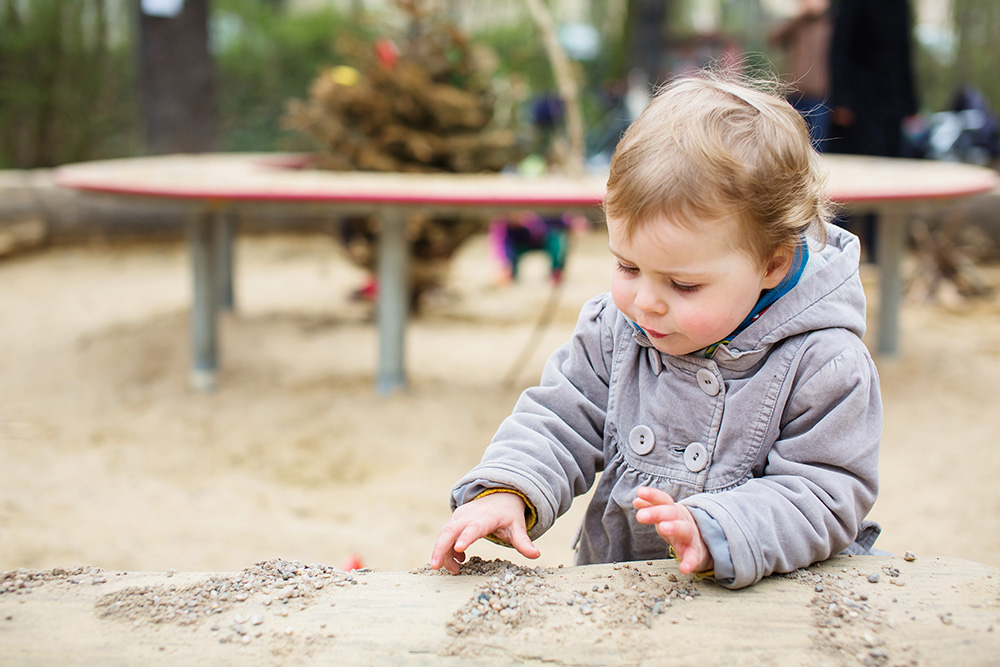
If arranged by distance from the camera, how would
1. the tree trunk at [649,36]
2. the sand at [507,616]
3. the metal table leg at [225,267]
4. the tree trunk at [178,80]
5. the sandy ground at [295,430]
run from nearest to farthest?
the sand at [507,616], the sandy ground at [295,430], the metal table leg at [225,267], the tree trunk at [178,80], the tree trunk at [649,36]

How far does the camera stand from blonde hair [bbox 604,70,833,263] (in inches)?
41.0

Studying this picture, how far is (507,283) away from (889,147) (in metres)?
2.69

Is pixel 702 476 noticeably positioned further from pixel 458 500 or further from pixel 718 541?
pixel 458 500

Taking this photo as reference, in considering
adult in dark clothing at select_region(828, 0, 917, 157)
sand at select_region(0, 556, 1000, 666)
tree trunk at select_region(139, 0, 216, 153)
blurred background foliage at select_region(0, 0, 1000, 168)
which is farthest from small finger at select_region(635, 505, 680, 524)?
tree trunk at select_region(139, 0, 216, 153)

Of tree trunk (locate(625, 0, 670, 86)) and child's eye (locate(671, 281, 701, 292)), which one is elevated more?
tree trunk (locate(625, 0, 670, 86))

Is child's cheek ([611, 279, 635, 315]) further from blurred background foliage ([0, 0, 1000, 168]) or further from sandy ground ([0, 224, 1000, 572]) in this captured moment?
blurred background foliage ([0, 0, 1000, 168])

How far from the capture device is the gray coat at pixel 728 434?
1081 millimetres

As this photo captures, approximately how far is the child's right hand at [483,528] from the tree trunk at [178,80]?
24.5 ft

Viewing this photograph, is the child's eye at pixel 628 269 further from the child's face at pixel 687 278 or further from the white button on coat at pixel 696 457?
the white button on coat at pixel 696 457

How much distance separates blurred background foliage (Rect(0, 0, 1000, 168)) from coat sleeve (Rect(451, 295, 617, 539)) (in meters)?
6.21

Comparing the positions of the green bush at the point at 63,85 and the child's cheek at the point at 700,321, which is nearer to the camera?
the child's cheek at the point at 700,321

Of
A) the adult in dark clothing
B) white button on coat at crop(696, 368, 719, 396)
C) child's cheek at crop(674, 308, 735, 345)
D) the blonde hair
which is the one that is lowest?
white button on coat at crop(696, 368, 719, 396)

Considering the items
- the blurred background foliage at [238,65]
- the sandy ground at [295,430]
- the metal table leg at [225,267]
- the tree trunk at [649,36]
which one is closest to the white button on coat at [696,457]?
the sandy ground at [295,430]

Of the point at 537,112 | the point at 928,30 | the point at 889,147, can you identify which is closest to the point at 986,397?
the point at 889,147
